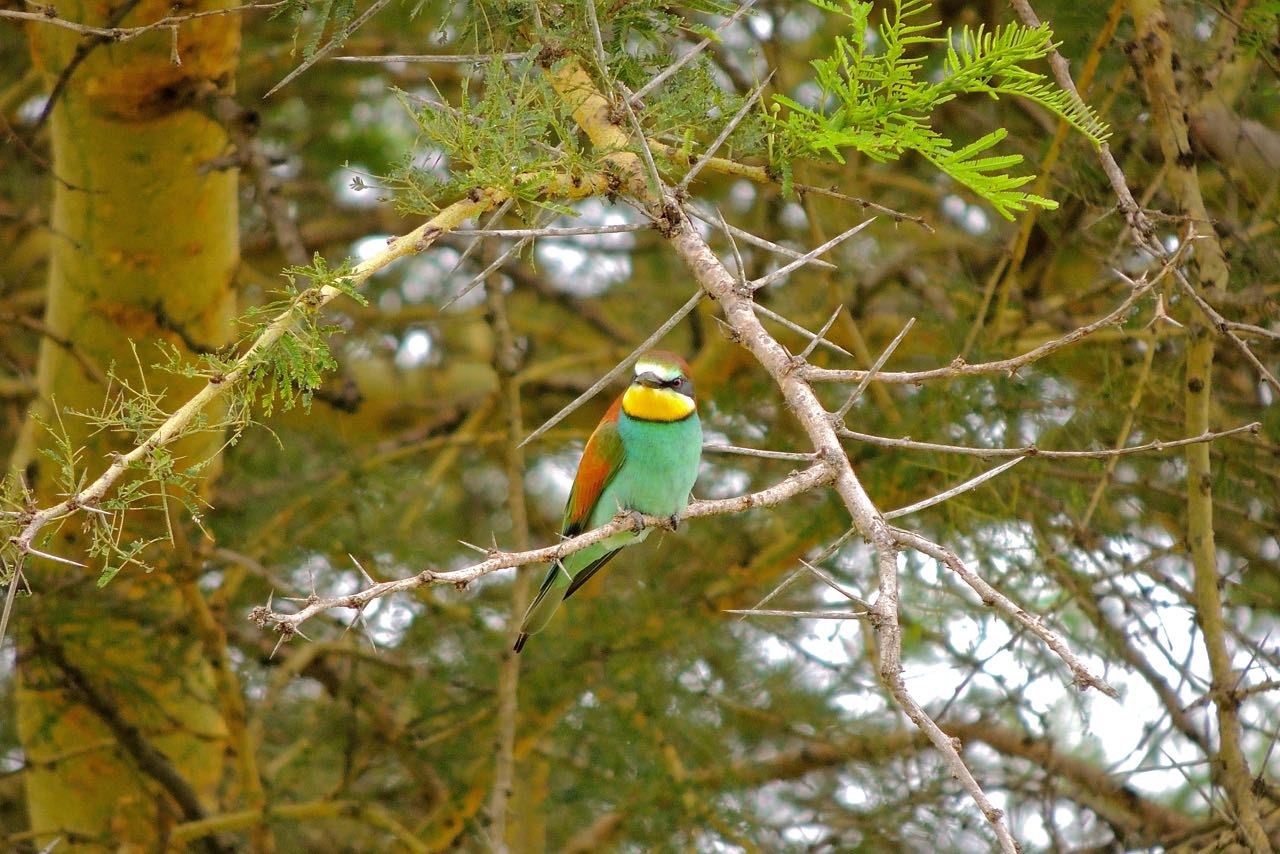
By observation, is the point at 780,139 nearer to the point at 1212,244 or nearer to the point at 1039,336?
the point at 1212,244

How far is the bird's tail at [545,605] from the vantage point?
Answer: 3.36 meters

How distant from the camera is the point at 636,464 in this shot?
336 cm

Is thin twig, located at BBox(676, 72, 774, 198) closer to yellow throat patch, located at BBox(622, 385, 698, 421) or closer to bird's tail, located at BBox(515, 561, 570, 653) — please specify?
yellow throat patch, located at BBox(622, 385, 698, 421)

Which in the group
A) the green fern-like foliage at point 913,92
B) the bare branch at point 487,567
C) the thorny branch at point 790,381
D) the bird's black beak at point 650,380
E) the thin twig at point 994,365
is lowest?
the bird's black beak at point 650,380

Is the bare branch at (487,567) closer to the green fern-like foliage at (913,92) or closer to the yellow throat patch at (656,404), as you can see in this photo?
the green fern-like foliage at (913,92)

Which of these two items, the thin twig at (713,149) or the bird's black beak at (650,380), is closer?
the thin twig at (713,149)

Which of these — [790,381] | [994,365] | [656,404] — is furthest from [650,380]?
[994,365]

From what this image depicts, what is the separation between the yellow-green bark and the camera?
3.14m

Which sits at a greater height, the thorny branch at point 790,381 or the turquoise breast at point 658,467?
the thorny branch at point 790,381

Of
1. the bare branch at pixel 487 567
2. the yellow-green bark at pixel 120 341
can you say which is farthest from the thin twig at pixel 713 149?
the yellow-green bark at pixel 120 341

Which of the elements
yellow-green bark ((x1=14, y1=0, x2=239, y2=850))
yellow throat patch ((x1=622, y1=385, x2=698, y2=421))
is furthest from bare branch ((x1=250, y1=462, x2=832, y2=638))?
yellow-green bark ((x1=14, y1=0, x2=239, y2=850))

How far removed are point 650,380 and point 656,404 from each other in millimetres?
67

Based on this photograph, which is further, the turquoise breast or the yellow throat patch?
the yellow throat patch

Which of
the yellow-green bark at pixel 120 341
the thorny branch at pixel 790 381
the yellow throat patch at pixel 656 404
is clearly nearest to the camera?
the thorny branch at pixel 790 381
